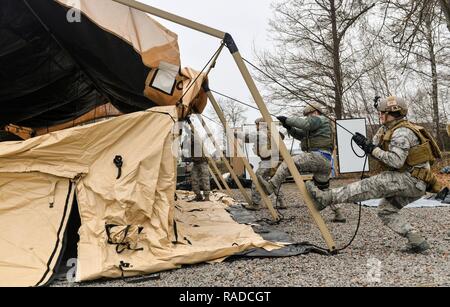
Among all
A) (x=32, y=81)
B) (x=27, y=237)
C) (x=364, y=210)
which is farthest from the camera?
(x=364, y=210)

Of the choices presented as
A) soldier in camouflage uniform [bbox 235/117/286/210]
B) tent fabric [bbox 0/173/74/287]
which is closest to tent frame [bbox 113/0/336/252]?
tent fabric [bbox 0/173/74/287]

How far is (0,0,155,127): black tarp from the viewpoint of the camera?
196 inches

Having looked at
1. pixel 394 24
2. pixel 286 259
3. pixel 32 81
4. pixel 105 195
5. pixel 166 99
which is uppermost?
pixel 394 24

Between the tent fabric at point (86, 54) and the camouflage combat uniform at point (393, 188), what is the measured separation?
2.58 metres

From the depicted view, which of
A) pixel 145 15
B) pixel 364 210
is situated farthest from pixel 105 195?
pixel 364 210

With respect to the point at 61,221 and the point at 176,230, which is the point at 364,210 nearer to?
the point at 176,230

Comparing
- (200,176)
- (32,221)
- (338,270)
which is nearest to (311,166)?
(338,270)

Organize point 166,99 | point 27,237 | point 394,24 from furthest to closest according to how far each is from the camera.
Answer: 1. point 394,24
2. point 166,99
3. point 27,237

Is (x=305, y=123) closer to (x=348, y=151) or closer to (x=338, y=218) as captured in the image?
(x=338, y=218)

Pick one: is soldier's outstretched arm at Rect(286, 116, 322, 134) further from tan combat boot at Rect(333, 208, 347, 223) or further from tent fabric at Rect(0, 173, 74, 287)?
tent fabric at Rect(0, 173, 74, 287)

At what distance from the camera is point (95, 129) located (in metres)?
4.54

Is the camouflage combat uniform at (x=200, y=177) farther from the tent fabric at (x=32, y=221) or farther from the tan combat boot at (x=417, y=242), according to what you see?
the tan combat boot at (x=417, y=242)

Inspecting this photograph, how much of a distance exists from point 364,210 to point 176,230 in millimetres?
4791

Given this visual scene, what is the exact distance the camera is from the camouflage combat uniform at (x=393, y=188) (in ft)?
14.1
